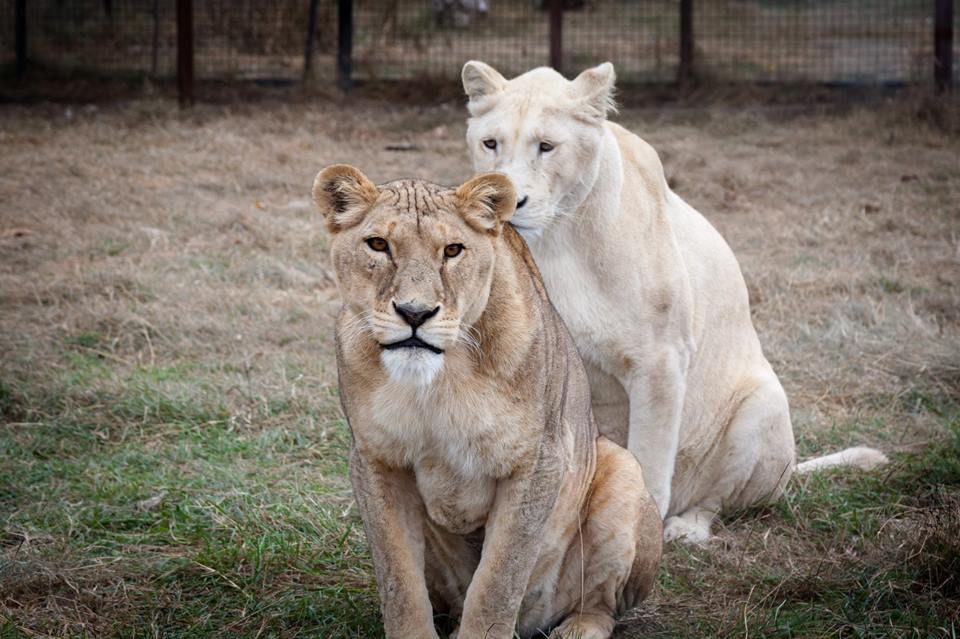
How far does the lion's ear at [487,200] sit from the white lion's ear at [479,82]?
1409 mm

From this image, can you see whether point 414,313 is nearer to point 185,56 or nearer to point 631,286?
point 631,286

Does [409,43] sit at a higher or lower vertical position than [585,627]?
higher

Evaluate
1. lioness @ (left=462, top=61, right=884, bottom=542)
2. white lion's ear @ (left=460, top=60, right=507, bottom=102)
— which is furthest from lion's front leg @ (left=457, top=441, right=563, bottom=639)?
white lion's ear @ (left=460, top=60, right=507, bottom=102)

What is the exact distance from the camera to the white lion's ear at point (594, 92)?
174 inches

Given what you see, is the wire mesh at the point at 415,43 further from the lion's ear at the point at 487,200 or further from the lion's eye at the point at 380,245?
the lion's eye at the point at 380,245

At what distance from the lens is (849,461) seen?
505 cm

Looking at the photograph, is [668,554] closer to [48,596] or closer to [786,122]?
[48,596]

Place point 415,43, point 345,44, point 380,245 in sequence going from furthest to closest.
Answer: point 415,43
point 345,44
point 380,245

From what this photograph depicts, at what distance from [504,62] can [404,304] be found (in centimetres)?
1070

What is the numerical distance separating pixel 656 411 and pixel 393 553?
5.03ft

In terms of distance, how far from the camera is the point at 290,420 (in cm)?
551

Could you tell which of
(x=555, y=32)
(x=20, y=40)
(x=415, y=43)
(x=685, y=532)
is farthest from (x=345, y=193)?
(x=20, y=40)

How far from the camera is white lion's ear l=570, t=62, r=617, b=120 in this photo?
174 inches

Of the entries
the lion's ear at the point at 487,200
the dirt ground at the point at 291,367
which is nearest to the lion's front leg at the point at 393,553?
the dirt ground at the point at 291,367
